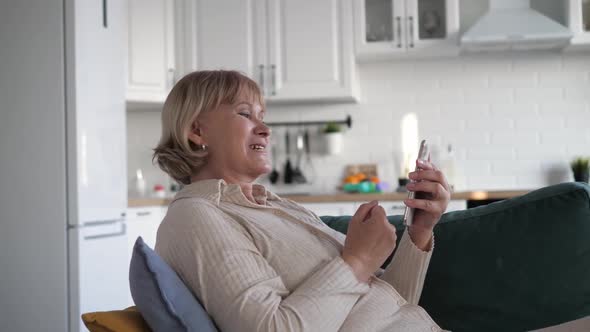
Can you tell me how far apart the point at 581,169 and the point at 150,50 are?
276cm

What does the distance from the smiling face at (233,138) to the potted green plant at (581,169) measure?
2.95m

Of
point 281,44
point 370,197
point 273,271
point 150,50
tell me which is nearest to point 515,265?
point 273,271

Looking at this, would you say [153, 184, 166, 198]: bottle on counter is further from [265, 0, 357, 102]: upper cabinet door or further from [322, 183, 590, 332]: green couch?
[322, 183, 590, 332]: green couch

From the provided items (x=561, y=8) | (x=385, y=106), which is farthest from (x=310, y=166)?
(x=561, y=8)

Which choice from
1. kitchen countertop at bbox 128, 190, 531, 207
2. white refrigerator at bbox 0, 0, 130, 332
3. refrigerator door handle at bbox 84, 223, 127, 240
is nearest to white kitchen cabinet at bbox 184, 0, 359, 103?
kitchen countertop at bbox 128, 190, 531, 207

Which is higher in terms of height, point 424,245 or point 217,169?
point 217,169

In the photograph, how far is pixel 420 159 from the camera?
136 cm

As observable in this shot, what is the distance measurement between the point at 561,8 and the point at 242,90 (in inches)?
128

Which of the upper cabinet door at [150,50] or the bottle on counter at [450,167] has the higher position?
the upper cabinet door at [150,50]

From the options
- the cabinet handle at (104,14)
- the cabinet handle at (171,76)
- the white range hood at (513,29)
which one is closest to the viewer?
the cabinet handle at (104,14)

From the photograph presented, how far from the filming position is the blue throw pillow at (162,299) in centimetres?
113

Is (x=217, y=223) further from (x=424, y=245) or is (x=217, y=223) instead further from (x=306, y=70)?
(x=306, y=70)

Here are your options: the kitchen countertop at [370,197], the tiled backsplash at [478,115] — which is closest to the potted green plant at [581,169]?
the tiled backsplash at [478,115]

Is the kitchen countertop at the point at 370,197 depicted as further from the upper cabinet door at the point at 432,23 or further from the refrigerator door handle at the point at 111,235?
the upper cabinet door at the point at 432,23
